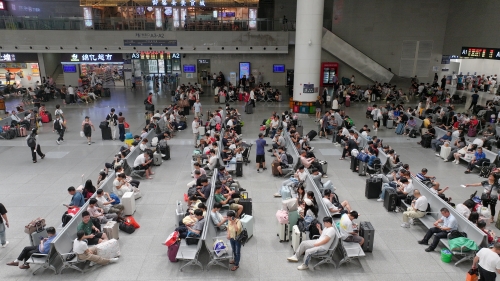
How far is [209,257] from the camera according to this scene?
27.5 ft

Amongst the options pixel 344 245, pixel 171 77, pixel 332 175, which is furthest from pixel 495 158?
pixel 171 77

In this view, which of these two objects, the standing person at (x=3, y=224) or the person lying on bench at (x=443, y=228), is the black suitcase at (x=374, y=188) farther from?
Result: the standing person at (x=3, y=224)

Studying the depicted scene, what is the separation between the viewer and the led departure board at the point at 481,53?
77.7 ft

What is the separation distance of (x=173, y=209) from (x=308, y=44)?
49.4 feet

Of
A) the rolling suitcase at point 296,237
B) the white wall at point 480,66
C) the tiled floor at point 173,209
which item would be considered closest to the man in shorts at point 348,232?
the tiled floor at point 173,209

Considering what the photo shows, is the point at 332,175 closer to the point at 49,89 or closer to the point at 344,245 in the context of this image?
the point at 344,245

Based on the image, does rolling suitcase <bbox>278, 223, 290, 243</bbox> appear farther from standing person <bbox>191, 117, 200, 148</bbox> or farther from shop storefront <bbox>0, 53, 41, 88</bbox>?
shop storefront <bbox>0, 53, 41, 88</bbox>

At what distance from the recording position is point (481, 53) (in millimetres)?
25422

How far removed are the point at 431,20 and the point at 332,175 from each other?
26879 mm

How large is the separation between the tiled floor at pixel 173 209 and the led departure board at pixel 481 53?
10392 mm

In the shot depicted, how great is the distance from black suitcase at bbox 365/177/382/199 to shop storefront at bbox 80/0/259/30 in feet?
73.6

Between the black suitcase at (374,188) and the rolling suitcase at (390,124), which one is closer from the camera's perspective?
the black suitcase at (374,188)

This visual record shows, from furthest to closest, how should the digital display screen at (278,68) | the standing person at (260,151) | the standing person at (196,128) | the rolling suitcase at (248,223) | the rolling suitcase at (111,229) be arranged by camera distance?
1. the digital display screen at (278,68)
2. the standing person at (196,128)
3. the standing person at (260,151)
4. the rolling suitcase at (248,223)
5. the rolling suitcase at (111,229)

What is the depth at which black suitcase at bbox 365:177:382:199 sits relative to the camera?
11.5m
